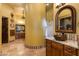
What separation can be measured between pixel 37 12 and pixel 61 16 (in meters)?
2.62

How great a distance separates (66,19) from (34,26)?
293 centimetres

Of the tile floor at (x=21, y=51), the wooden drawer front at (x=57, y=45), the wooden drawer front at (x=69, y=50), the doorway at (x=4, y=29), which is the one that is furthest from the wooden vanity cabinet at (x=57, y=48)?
the doorway at (x=4, y=29)

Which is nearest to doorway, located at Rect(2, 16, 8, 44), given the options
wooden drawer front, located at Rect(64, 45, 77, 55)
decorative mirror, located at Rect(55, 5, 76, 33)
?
decorative mirror, located at Rect(55, 5, 76, 33)

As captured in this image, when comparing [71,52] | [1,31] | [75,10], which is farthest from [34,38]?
[71,52]

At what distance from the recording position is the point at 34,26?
6.14 meters

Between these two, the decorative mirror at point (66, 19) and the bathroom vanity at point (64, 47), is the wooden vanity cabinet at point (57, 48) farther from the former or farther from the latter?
the decorative mirror at point (66, 19)

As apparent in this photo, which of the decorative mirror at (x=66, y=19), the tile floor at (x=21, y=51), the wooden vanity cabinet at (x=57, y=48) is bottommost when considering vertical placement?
the tile floor at (x=21, y=51)

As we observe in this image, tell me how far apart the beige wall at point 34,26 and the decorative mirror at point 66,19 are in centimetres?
232

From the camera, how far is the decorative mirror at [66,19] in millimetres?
3116

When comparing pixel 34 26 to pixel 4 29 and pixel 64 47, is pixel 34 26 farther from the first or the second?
pixel 64 47

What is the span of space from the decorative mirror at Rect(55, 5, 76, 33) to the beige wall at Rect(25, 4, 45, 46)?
2315 mm

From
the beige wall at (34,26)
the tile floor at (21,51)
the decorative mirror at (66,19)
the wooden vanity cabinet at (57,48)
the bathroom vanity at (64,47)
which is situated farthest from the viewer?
the beige wall at (34,26)

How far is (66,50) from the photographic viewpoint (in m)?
2.56

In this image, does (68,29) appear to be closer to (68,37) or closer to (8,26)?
(68,37)
